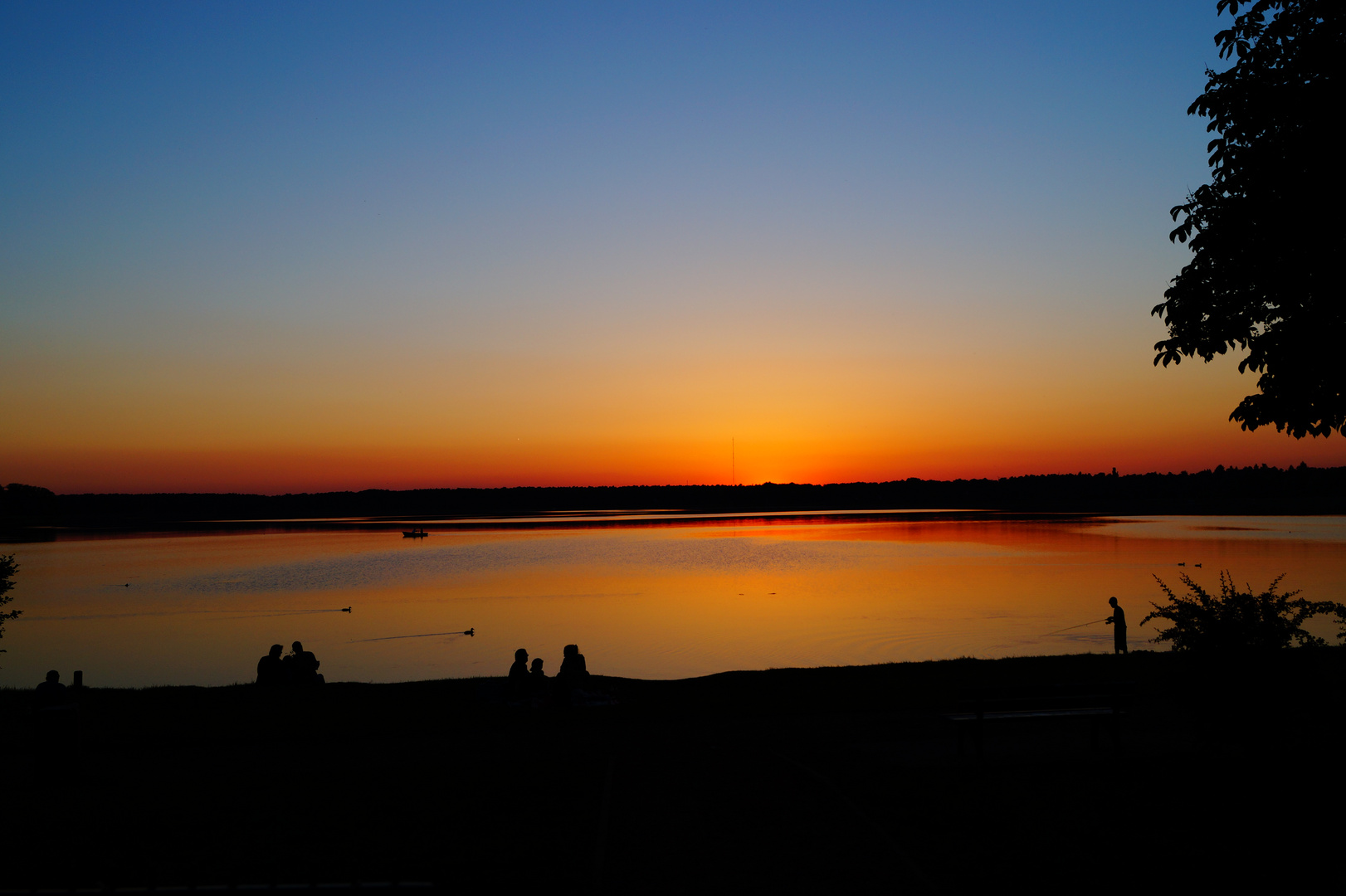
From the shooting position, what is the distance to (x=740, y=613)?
37375mm

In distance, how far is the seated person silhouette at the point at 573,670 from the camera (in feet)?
50.0

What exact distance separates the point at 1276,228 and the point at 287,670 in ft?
56.8

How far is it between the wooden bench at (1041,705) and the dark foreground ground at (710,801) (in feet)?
1.11

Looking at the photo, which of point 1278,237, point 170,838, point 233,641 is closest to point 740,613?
point 233,641

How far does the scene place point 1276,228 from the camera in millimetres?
11391

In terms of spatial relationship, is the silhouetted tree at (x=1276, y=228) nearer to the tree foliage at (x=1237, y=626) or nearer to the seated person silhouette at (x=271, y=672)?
the tree foliage at (x=1237, y=626)

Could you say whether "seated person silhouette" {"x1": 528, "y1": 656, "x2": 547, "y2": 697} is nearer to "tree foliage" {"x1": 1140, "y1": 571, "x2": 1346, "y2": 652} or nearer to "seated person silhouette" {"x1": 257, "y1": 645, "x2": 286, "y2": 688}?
"seated person silhouette" {"x1": 257, "y1": 645, "x2": 286, "y2": 688}

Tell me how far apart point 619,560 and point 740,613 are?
28.9 meters

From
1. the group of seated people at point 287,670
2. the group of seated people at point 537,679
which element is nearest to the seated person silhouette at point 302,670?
the group of seated people at point 287,670

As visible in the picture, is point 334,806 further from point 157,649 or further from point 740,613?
point 740,613

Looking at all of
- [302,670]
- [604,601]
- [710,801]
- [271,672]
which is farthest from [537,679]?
[604,601]

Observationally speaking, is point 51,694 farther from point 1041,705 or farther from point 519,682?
point 1041,705

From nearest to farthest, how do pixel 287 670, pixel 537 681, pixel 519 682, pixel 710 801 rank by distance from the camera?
pixel 710 801 < pixel 519 682 < pixel 537 681 < pixel 287 670

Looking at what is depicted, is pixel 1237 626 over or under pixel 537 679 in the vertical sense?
over
